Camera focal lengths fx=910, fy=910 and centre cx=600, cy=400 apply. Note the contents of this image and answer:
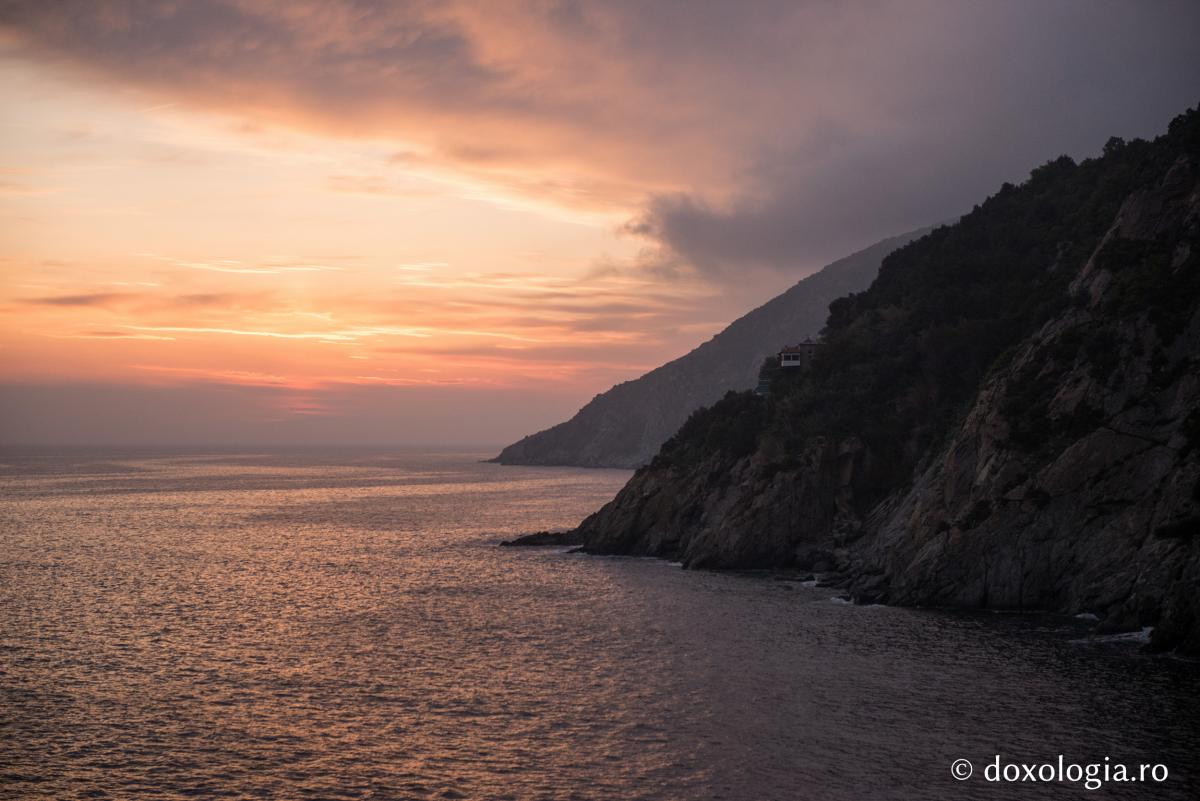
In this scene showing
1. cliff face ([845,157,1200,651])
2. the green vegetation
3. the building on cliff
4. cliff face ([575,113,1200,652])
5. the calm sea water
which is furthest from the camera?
the building on cliff

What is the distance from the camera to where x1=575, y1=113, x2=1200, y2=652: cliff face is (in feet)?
194

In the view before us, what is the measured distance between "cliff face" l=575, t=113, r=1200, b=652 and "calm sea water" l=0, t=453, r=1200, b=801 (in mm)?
5521

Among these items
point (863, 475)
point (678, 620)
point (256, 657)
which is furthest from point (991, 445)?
point (256, 657)

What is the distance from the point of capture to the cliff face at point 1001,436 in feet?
194

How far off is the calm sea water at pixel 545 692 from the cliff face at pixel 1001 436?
5.52 m

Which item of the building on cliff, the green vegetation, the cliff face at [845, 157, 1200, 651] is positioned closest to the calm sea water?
the cliff face at [845, 157, 1200, 651]

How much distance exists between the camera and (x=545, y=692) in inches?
1766

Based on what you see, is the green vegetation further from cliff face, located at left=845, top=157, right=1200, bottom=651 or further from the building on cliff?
the building on cliff

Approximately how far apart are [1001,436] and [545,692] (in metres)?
42.8

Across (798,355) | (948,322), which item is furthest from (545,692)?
(798,355)

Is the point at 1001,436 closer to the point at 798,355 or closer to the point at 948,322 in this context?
the point at 948,322

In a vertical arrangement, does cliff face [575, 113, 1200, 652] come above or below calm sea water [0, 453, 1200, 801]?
above

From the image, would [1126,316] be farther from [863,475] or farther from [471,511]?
[471,511]

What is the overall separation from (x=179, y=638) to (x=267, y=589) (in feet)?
65.6
